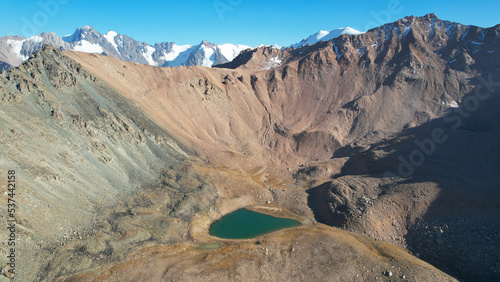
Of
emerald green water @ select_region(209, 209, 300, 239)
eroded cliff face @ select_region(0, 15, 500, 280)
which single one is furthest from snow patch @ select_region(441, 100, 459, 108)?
emerald green water @ select_region(209, 209, 300, 239)

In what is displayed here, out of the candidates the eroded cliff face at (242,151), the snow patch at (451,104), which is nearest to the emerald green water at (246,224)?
the eroded cliff face at (242,151)

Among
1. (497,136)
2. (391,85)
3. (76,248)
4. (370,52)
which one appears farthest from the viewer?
(370,52)

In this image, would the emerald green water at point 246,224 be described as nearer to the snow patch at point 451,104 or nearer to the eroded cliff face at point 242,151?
the eroded cliff face at point 242,151

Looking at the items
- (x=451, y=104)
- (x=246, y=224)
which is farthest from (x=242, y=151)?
(x=451, y=104)

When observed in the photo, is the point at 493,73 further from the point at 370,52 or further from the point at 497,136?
the point at 497,136

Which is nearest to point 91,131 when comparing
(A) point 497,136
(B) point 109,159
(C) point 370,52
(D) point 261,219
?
(B) point 109,159

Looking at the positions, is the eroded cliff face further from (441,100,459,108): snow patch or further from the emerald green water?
the emerald green water
